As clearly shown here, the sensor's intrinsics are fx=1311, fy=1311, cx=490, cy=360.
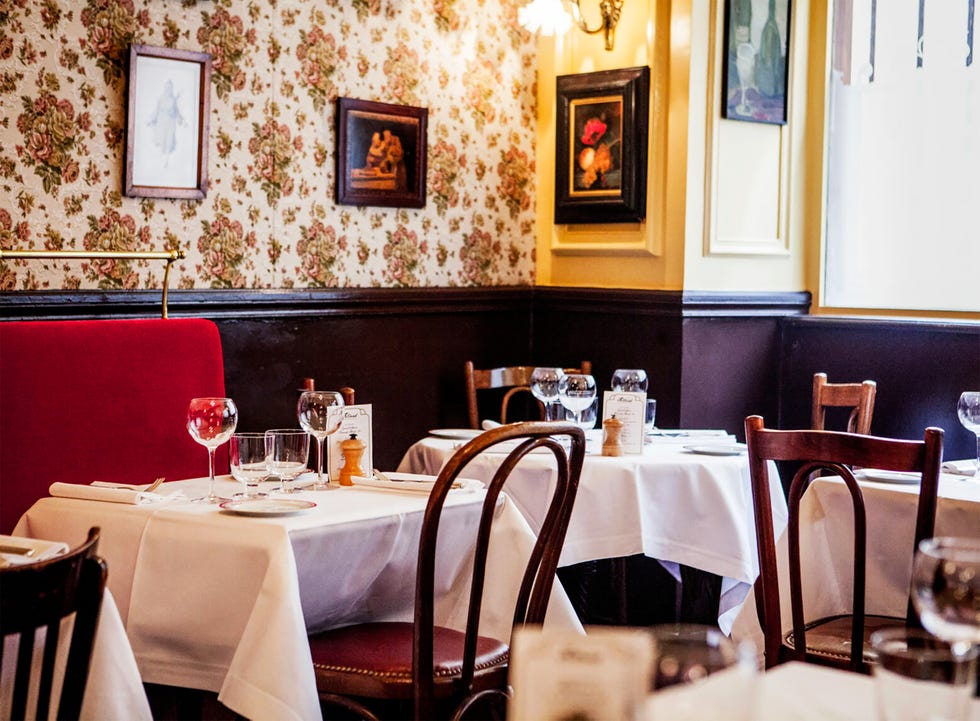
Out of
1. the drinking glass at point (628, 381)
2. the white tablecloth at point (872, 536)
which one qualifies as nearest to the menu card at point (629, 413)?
the drinking glass at point (628, 381)

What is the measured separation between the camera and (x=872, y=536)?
326cm

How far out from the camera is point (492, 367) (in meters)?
5.90

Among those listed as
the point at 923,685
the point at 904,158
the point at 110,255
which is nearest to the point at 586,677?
the point at 923,685

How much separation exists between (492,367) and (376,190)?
1061mm

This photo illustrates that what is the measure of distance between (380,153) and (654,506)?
2073 millimetres

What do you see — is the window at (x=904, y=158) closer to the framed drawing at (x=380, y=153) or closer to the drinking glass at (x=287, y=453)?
the framed drawing at (x=380, y=153)

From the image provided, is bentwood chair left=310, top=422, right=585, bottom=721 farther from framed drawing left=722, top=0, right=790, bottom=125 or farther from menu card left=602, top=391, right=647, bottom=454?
framed drawing left=722, top=0, right=790, bottom=125

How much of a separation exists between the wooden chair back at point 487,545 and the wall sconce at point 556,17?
3.12 metres

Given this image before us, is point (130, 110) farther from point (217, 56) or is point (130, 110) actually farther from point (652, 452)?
point (652, 452)

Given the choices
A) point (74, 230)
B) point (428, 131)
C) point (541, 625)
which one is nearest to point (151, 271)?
point (74, 230)

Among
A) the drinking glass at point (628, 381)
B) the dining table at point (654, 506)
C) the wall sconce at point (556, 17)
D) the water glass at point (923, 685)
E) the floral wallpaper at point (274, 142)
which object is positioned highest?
the wall sconce at point (556, 17)

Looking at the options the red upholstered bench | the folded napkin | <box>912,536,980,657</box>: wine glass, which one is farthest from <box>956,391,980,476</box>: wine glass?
<box>912,536,980,657</box>: wine glass

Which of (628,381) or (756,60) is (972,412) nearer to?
(628,381)

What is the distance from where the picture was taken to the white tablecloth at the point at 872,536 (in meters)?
3.18
